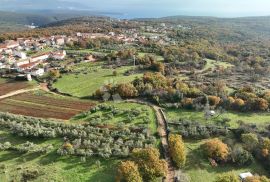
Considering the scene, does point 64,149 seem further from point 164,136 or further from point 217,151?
point 217,151

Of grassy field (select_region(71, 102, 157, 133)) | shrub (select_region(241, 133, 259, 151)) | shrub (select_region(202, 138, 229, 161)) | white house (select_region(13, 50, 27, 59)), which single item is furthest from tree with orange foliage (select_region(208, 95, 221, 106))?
white house (select_region(13, 50, 27, 59))

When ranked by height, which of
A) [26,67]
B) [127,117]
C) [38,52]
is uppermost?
[38,52]

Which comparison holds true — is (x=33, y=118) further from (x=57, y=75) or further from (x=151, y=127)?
(x=57, y=75)

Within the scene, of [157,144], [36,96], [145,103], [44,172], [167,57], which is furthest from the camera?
[167,57]

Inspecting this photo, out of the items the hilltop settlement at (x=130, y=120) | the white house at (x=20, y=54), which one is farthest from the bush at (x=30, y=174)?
the white house at (x=20, y=54)

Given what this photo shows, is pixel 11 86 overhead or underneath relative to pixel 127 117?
overhead

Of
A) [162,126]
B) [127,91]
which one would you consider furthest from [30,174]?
[127,91]

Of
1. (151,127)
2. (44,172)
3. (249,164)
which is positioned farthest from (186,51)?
(44,172)
